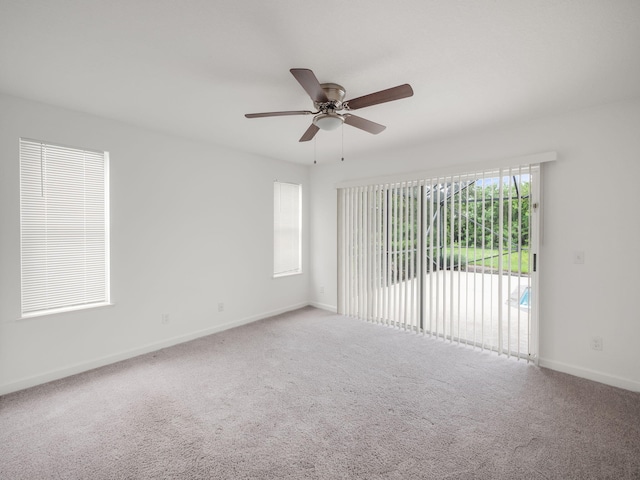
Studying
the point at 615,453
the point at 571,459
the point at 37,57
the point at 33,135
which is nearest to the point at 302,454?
the point at 571,459

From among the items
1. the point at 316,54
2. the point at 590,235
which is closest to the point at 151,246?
the point at 316,54

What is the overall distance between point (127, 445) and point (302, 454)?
3.65ft

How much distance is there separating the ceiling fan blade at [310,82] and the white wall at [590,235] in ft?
7.37

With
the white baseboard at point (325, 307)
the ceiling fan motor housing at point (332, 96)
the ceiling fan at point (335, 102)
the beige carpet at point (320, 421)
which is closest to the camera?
the beige carpet at point (320, 421)

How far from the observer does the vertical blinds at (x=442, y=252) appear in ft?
10.5

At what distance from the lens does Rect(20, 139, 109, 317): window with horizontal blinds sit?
8.78ft

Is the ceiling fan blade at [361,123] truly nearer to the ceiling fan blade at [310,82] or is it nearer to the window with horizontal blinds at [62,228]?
the ceiling fan blade at [310,82]

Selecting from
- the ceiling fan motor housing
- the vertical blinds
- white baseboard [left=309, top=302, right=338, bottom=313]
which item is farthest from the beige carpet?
the ceiling fan motor housing

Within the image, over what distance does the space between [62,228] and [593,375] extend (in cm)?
501

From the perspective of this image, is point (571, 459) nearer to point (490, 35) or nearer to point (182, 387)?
point (490, 35)

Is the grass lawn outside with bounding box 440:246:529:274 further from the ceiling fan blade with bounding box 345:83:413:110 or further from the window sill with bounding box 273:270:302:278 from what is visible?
the window sill with bounding box 273:270:302:278

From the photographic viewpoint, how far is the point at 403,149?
4.07 m

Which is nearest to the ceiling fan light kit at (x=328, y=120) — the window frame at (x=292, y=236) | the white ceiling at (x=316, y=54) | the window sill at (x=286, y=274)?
the white ceiling at (x=316, y=54)

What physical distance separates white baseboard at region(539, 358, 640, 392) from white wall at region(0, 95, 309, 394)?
11.2 ft
